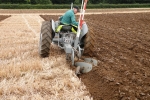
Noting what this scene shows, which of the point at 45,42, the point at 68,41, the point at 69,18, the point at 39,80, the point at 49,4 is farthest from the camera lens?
the point at 49,4

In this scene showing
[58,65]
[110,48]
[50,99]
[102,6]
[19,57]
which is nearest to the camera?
[50,99]

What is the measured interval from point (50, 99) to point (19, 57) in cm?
332

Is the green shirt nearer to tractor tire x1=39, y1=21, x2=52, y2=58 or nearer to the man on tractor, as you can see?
the man on tractor

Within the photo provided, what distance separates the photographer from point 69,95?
519 centimetres

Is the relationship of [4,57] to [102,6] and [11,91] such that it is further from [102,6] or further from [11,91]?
[102,6]

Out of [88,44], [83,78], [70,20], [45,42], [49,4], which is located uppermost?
[70,20]

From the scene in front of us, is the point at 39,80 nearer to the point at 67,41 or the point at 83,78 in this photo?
the point at 83,78

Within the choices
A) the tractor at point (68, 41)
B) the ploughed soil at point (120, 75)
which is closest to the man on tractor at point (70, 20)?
the tractor at point (68, 41)

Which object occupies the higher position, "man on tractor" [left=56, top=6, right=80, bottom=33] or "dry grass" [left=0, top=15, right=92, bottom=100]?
"man on tractor" [left=56, top=6, right=80, bottom=33]

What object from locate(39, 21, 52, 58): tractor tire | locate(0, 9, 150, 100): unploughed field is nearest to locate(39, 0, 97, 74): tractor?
locate(39, 21, 52, 58): tractor tire

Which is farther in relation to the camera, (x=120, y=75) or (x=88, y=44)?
(x=88, y=44)

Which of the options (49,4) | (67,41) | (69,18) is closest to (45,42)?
(67,41)

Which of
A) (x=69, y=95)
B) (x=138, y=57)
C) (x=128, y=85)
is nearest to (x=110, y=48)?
(x=138, y=57)

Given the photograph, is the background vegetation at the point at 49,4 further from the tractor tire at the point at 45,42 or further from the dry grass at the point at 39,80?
the dry grass at the point at 39,80
